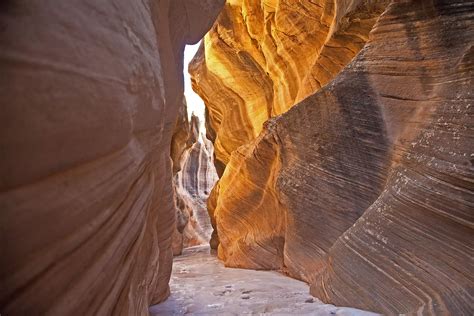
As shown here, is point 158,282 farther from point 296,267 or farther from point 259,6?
point 259,6

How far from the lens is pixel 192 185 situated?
21328 millimetres

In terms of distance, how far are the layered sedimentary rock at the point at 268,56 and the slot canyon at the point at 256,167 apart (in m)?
0.06

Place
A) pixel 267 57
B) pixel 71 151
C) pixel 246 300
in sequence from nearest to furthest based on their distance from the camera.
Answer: pixel 71 151 < pixel 246 300 < pixel 267 57

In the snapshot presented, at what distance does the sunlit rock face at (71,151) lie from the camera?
1251 millimetres

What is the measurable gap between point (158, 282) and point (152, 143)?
2.25 m

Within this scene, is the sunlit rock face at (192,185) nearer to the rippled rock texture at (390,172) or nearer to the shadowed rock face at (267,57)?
the shadowed rock face at (267,57)

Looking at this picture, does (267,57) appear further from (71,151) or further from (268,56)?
(71,151)

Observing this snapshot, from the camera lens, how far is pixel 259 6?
33.8 ft

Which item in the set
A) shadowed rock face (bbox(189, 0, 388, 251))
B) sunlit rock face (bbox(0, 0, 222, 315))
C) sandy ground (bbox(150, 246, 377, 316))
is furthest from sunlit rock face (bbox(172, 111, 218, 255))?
sunlit rock face (bbox(0, 0, 222, 315))

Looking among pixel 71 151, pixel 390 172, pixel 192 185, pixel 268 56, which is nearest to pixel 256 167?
pixel 390 172

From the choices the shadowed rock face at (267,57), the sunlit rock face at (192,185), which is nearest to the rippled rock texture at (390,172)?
the shadowed rock face at (267,57)

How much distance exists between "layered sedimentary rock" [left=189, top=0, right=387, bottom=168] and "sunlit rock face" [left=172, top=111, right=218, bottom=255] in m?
2.41

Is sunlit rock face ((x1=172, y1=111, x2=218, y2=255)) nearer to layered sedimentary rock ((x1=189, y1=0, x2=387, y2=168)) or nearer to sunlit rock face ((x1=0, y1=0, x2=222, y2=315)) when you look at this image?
layered sedimentary rock ((x1=189, y1=0, x2=387, y2=168))

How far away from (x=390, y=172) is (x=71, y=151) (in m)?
3.42
